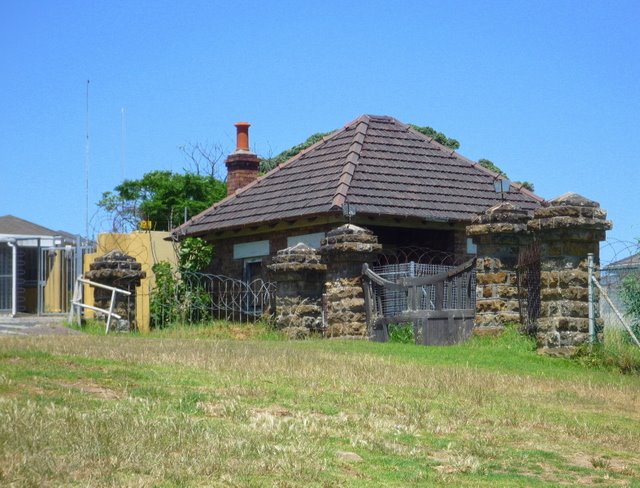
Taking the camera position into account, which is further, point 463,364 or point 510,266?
point 510,266

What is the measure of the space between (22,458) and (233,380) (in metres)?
4.95

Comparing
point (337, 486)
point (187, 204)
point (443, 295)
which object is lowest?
point (337, 486)

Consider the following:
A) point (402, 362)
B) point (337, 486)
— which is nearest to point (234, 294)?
point (402, 362)

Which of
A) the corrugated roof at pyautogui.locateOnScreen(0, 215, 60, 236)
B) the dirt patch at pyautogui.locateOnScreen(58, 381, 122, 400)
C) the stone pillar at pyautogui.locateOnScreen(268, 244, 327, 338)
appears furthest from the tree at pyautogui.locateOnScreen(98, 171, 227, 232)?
the dirt patch at pyautogui.locateOnScreen(58, 381, 122, 400)

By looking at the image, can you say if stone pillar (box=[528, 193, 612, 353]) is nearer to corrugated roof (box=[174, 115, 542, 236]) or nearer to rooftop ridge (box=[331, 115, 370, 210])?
corrugated roof (box=[174, 115, 542, 236])

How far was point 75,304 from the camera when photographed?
910 inches

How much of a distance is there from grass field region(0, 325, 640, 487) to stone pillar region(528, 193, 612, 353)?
3.77ft

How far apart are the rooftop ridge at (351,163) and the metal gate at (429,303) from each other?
12.0 feet

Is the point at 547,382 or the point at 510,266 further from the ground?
the point at 510,266

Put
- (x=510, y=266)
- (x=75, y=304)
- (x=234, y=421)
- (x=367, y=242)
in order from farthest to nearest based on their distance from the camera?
(x=75, y=304)
(x=367, y=242)
(x=510, y=266)
(x=234, y=421)

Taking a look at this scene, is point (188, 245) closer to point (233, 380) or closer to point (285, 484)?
point (233, 380)

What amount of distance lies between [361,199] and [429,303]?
208 inches

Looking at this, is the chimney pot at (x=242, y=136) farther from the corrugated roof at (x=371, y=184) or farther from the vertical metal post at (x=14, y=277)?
the vertical metal post at (x=14, y=277)

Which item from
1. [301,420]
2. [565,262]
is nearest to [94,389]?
[301,420]
